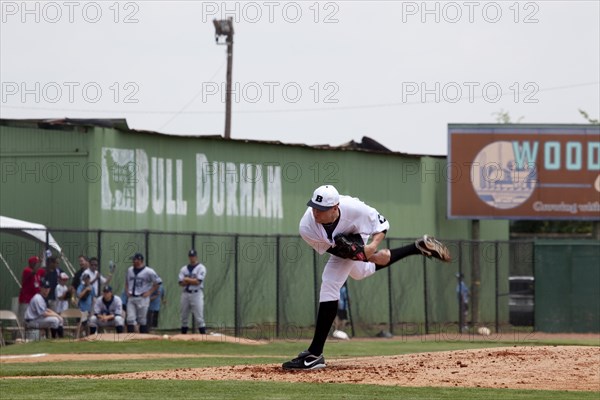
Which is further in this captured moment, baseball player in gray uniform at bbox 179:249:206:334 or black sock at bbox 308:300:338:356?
baseball player in gray uniform at bbox 179:249:206:334

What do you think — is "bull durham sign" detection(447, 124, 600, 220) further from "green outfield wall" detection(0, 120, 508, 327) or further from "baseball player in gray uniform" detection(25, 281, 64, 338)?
"baseball player in gray uniform" detection(25, 281, 64, 338)

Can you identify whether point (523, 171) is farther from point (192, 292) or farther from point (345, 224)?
point (345, 224)

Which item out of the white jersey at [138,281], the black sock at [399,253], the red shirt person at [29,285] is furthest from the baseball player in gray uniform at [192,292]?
the black sock at [399,253]

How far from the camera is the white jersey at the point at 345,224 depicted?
12.1m

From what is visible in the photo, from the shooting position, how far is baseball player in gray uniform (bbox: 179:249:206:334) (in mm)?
24922

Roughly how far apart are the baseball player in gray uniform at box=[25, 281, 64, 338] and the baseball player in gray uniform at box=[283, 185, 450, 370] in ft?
38.5

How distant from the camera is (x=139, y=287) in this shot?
79.8 feet

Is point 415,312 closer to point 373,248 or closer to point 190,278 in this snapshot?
point 190,278

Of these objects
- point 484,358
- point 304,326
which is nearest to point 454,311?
point 304,326

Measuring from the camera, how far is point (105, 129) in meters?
28.2

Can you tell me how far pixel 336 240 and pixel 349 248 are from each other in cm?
15

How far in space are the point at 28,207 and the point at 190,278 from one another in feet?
19.4

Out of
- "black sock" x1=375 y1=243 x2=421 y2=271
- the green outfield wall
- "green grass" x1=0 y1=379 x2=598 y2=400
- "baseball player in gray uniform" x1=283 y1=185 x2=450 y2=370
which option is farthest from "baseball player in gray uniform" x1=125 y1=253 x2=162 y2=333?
"green grass" x1=0 y1=379 x2=598 y2=400

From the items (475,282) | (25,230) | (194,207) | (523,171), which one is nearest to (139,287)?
(25,230)
